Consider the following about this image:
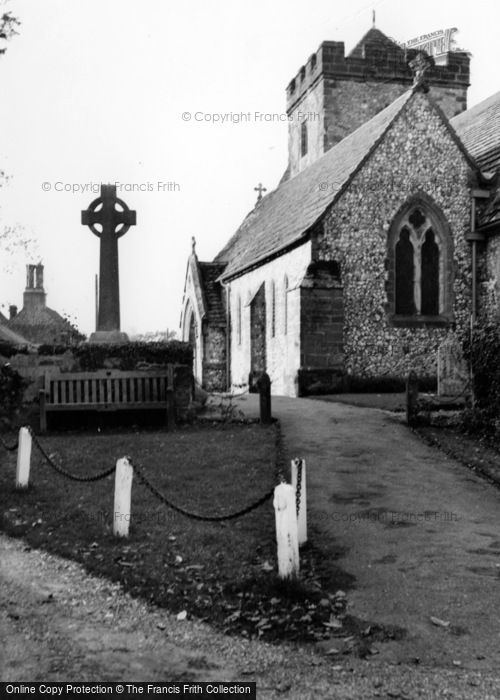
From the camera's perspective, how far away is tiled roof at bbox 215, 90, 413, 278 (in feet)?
73.0

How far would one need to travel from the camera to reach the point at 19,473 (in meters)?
9.55

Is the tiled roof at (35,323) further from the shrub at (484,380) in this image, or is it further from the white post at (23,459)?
the white post at (23,459)

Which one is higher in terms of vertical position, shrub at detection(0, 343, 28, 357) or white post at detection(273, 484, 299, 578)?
shrub at detection(0, 343, 28, 357)

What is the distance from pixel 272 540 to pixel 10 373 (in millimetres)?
8784

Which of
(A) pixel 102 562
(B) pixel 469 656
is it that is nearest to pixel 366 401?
(A) pixel 102 562

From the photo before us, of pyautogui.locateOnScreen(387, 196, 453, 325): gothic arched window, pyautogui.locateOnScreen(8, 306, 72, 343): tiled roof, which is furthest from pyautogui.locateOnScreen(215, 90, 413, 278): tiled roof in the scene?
pyautogui.locateOnScreen(8, 306, 72, 343): tiled roof

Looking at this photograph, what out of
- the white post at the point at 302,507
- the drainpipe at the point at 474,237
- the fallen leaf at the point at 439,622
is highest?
the drainpipe at the point at 474,237

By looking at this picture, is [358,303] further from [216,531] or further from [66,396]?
[216,531]

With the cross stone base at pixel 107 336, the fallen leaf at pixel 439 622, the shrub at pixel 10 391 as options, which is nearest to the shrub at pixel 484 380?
the cross stone base at pixel 107 336

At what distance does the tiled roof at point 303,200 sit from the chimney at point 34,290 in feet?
78.1

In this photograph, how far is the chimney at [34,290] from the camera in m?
55.3

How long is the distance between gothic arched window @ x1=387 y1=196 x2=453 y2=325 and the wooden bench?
9412mm

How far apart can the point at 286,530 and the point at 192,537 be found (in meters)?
1.71

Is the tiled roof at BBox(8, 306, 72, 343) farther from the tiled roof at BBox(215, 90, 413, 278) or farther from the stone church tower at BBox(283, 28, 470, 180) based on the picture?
the stone church tower at BBox(283, 28, 470, 180)
